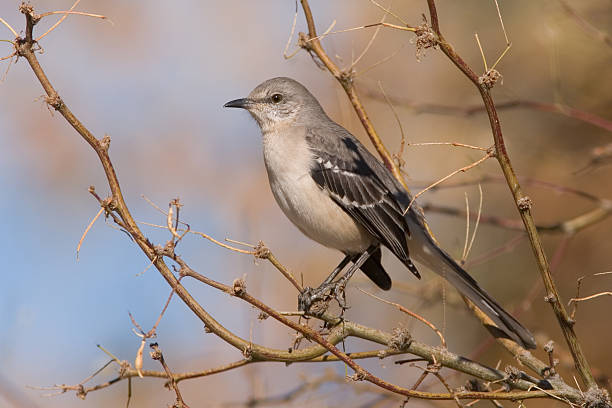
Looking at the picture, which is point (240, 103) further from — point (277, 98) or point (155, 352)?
point (155, 352)

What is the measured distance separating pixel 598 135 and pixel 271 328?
321 centimetres

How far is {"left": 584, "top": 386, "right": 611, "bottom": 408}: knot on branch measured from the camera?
2357 mm

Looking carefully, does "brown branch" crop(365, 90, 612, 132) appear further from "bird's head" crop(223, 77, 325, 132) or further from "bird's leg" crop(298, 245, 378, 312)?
"bird's leg" crop(298, 245, 378, 312)

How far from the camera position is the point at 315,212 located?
4340mm

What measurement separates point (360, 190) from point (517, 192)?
2210mm

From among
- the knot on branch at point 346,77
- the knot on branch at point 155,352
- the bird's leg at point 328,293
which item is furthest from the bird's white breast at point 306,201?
the knot on branch at point 155,352

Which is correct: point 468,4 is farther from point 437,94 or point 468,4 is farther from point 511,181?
point 511,181

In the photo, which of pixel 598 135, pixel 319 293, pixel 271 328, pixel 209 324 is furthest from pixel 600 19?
pixel 209 324

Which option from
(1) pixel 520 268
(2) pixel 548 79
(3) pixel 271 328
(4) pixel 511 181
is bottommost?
(4) pixel 511 181

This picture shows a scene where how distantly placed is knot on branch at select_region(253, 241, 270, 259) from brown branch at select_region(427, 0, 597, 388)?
2.84 feet

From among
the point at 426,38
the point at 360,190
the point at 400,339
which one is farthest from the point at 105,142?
the point at 360,190

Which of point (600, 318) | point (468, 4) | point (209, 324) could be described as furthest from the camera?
point (468, 4)

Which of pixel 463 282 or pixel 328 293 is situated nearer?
pixel 463 282

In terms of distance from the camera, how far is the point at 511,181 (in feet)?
7.78
